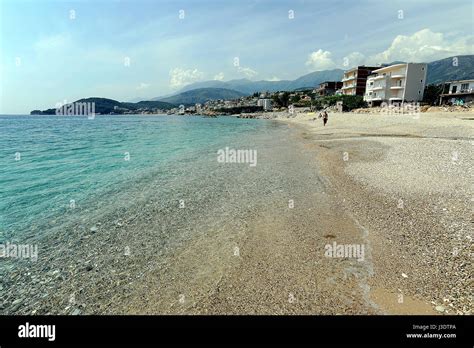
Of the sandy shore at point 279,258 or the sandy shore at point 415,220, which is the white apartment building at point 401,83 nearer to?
the sandy shore at point 415,220

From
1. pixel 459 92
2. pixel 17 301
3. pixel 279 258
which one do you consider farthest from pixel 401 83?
pixel 17 301

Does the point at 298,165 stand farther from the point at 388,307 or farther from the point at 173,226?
the point at 388,307

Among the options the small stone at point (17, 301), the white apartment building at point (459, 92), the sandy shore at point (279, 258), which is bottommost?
the small stone at point (17, 301)

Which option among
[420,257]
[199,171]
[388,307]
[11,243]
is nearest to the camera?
[388,307]

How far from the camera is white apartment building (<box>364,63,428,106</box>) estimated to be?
72562 mm

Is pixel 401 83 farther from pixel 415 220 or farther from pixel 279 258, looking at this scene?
pixel 279 258

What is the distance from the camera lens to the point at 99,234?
941cm

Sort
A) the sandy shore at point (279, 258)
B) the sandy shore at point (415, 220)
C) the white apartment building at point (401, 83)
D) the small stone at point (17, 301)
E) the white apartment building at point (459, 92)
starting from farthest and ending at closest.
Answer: the white apartment building at point (401, 83) → the white apartment building at point (459, 92) → the small stone at point (17, 301) → the sandy shore at point (279, 258) → the sandy shore at point (415, 220)

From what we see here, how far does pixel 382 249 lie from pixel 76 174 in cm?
2018

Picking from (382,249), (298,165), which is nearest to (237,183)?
(298,165)

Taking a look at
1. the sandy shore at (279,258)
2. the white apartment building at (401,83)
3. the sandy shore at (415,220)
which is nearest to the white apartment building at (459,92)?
the white apartment building at (401,83)

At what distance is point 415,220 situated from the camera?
8.78 meters

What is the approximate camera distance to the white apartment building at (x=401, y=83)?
72.6 m

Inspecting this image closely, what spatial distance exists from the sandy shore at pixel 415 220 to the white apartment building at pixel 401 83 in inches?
2646
